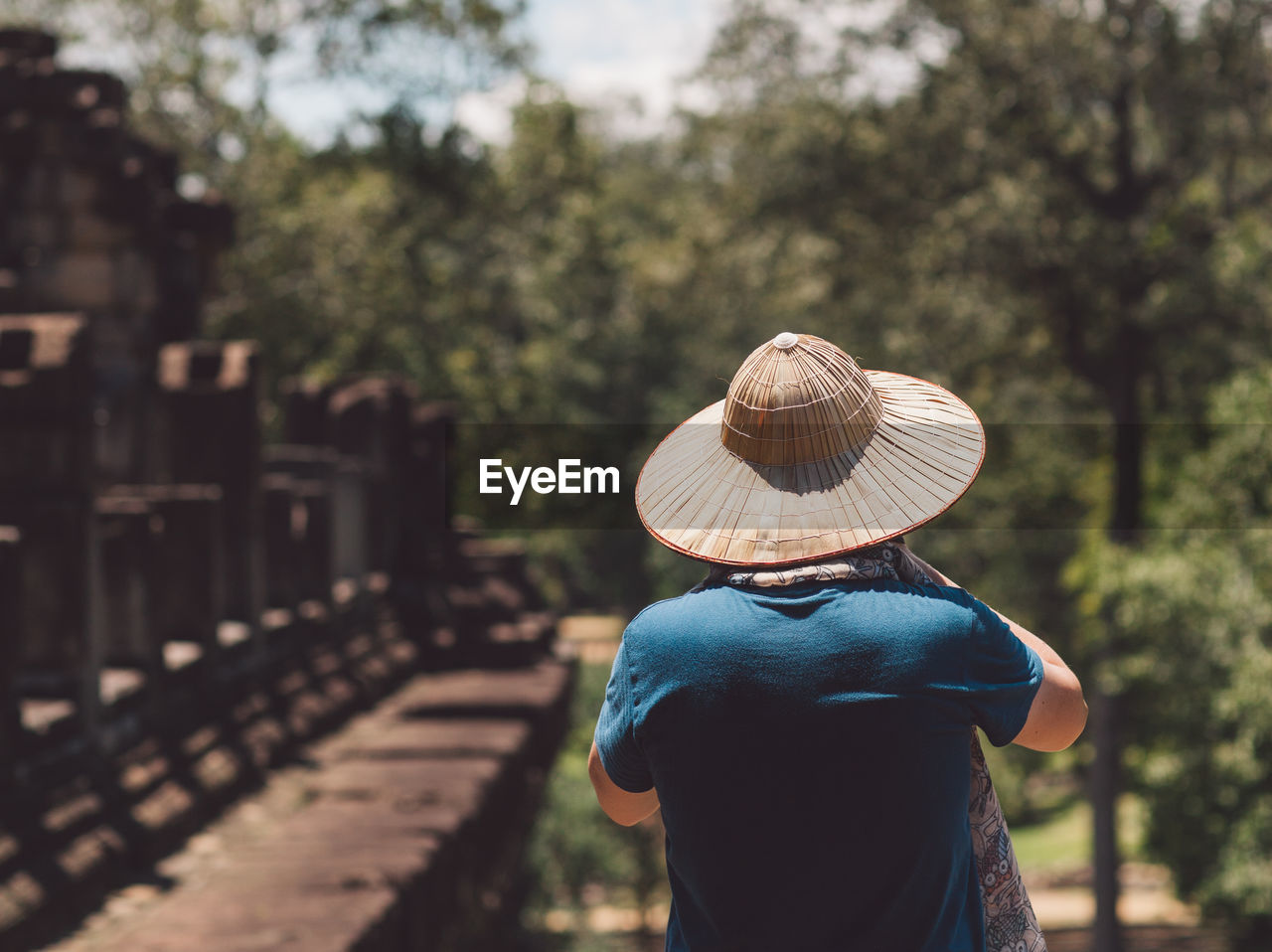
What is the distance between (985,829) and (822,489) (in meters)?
0.49

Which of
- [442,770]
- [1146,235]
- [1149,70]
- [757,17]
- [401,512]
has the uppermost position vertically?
[757,17]

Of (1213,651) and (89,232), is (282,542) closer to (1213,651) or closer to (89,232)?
(89,232)

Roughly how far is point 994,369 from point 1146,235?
239 cm

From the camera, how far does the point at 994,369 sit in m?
16.5

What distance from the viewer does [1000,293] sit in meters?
15.0

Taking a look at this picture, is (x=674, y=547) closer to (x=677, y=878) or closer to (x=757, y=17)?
(x=677, y=878)

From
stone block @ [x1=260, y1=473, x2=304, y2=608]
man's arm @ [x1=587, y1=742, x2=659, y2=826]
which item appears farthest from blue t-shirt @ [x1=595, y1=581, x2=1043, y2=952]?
stone block @ [x1=260, y1=473, x2=304, y2=608]

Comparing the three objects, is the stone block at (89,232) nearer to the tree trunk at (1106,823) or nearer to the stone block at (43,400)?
the stone block at (43,400)

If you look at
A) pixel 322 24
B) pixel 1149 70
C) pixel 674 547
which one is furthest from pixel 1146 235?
pixel 674 547

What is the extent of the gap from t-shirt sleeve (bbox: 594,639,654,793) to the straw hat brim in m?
0.18

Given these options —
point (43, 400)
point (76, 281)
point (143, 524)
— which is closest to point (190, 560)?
point (143, 524)

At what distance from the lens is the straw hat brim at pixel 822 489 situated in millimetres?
1759

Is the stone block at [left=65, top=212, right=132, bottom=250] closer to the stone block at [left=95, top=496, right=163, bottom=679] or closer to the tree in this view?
the stone block at [left=95, top=496, right=163, bottom=679]

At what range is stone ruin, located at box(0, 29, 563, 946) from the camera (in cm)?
454
